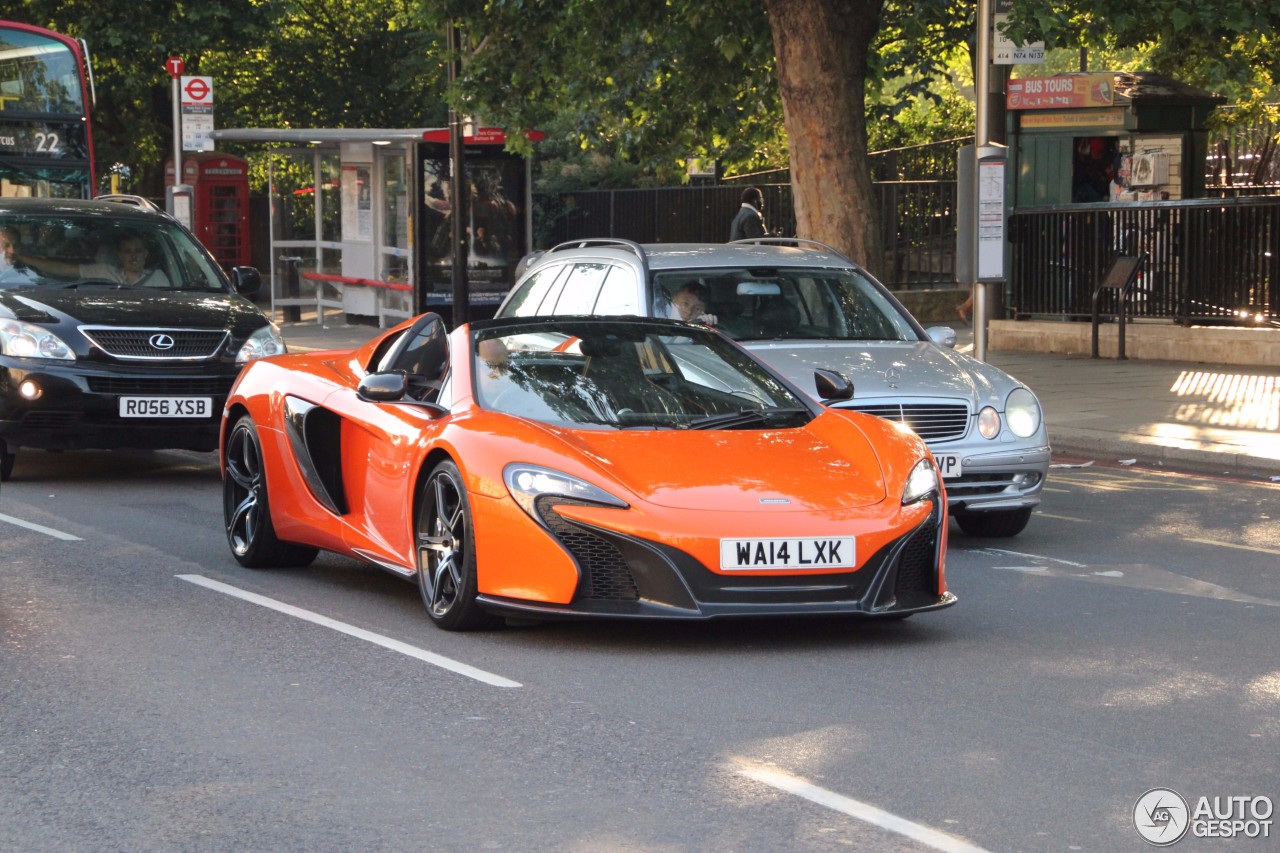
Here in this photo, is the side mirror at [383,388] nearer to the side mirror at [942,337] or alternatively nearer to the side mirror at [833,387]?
the side mirror at [833,387]

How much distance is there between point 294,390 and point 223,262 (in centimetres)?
2658

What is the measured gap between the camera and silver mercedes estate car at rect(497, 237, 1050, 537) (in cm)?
1001

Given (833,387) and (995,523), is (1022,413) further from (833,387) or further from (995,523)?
(833,387)

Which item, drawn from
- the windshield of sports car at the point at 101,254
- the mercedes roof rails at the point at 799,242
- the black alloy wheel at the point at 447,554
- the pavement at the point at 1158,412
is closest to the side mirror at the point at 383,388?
the black alloy wheel at the point at 447,554

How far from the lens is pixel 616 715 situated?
621 centimetres

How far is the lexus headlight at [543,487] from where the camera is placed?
7066 mm

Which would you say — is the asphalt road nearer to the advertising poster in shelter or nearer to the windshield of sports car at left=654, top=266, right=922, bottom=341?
the windshield of sports car at left=654, top=266, right=922, bottom=341

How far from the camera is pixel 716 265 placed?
37.8 ft

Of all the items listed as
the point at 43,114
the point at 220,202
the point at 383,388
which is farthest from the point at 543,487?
the point at 220,202

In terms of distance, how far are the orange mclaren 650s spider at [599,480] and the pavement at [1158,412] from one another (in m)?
5.69

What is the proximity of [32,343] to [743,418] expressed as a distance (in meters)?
6.25

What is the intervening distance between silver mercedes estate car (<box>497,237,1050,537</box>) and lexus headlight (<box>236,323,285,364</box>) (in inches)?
67.3

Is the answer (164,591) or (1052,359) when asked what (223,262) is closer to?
(1052,359)

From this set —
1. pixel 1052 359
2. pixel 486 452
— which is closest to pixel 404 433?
pixel 486 452
